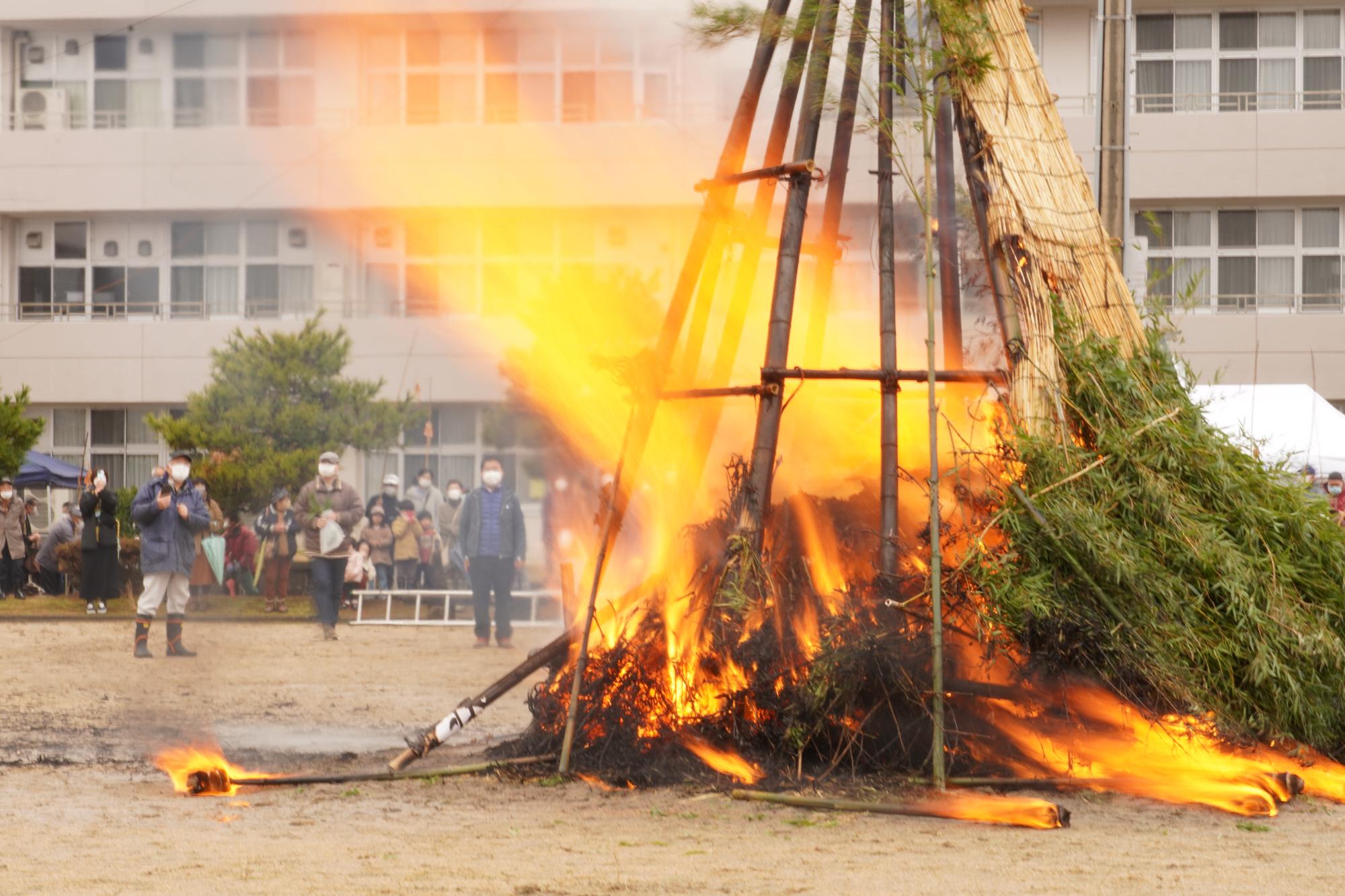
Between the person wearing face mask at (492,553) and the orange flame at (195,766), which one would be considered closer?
the orange flame at (195,766)

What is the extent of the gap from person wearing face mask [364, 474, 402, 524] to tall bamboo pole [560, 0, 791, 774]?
3091 millimetres

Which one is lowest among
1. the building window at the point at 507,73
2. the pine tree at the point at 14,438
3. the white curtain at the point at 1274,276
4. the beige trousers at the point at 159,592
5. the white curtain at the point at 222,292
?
the beige trousers at the point at 159,592

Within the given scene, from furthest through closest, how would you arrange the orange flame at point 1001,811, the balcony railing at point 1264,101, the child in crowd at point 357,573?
the balcony railing at point 1264,101, the child in crowd at point 357,573, the orange flame at point 1001,811

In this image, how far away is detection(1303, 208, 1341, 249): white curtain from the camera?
25.0 m

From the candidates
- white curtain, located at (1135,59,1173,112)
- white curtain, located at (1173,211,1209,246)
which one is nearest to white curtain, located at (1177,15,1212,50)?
white curtain, located at (1135,59,1173,112)

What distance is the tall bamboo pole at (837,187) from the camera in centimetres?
808

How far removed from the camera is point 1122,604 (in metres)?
7.20

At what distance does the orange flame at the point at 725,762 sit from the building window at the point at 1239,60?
65.7 feet

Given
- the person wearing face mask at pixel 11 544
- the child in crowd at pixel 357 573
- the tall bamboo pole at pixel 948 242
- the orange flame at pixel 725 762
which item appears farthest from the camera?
the person wearing face mask at pixel 11 544

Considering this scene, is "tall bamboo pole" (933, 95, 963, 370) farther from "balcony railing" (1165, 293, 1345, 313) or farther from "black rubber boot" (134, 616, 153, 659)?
"balcony railing" (1165, 293, 1345, 313)

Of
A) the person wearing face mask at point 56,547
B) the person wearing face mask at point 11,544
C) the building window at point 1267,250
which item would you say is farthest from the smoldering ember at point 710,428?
the building window at point 1267,250

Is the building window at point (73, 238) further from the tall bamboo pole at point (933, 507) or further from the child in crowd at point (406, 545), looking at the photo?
the child in crowd at point (406, 545)

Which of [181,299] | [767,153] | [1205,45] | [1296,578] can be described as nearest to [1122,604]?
[1296,578]

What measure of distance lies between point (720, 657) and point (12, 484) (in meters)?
16.2
